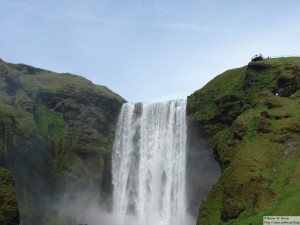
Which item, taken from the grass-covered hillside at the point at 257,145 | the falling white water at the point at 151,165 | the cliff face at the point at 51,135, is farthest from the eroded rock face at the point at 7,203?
the falling white water at the point at 151,165

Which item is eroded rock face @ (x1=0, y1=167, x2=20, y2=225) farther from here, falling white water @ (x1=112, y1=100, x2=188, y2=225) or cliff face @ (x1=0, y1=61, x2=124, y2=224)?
falling white water @ (x1=112, y1=100, x2=188, y2=225)

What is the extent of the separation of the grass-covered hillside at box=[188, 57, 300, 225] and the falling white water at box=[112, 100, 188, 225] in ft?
31.0

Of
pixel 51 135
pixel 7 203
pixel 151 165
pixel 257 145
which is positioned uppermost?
pixel 51 135

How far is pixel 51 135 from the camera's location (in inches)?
2948

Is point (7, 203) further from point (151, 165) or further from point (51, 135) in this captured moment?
point (51, 135)

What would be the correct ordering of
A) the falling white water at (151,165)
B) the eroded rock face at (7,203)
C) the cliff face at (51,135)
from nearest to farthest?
the eroded rock face at (7,203), the falling white water at (151,165), the cliff face at (51,135)

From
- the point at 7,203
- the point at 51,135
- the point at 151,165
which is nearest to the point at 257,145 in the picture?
the point at 7,203

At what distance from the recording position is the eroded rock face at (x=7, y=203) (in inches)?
1305

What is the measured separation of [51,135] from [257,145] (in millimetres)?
42823

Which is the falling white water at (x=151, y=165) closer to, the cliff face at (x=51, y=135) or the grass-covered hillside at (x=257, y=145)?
the cliff face at (x=51, y=135)

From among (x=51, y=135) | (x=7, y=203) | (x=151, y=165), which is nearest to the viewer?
(x=7, y=203)

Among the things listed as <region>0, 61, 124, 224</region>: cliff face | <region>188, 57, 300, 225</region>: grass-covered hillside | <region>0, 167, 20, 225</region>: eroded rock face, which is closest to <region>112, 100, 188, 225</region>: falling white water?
<region>0, 61, 124, 224</region>: cliff face

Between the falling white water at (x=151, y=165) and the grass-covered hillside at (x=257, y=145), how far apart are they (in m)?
9.45

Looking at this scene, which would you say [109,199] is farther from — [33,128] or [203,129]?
[203,129]
